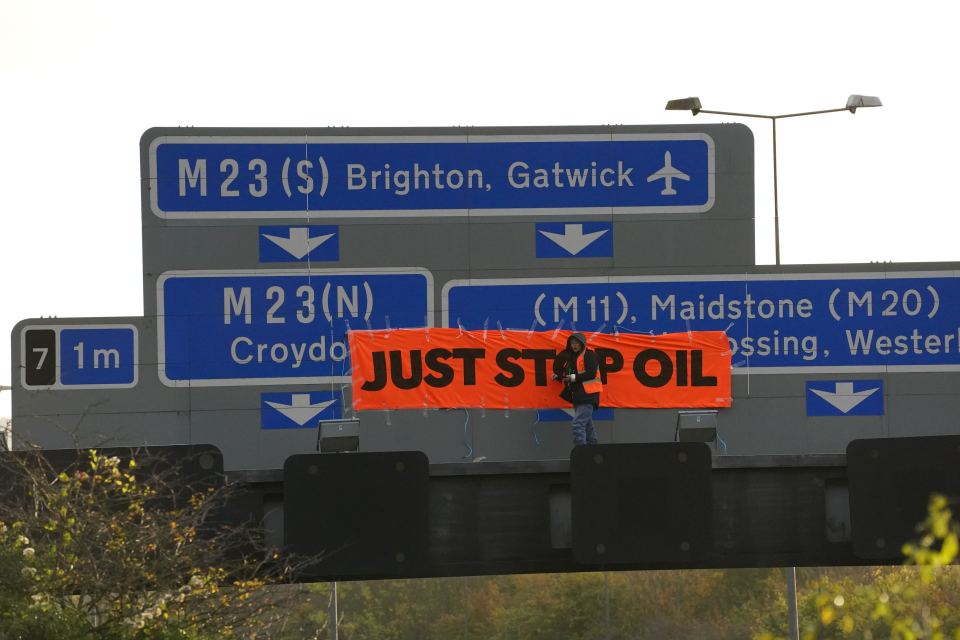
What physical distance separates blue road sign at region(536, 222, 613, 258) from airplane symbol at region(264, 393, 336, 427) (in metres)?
3.00

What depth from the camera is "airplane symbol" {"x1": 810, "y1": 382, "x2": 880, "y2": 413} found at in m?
19.5

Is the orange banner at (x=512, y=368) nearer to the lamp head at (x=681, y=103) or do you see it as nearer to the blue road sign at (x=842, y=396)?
the blue road sign at (x=842, y=396)

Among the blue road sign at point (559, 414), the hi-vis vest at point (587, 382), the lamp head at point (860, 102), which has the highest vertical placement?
the lamp head at point (860, 102)

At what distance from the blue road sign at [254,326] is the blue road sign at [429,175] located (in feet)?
2.67

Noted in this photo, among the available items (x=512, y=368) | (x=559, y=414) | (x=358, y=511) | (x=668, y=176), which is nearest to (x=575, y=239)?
(x=668, y=176)

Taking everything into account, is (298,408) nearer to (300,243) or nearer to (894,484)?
(300,243)

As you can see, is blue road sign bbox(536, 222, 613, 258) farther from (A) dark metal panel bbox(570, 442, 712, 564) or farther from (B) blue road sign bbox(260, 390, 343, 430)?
(A) dark metal panel bbox(570, 442, 712, 564)

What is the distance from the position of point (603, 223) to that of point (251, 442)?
4.67 meters

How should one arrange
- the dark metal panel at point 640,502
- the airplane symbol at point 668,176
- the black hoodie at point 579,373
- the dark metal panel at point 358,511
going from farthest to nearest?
the airplane symbol at point 668,176 → the black hoodie at point 579,373 → the dark metal panel at point 640,502 → the dark metal panel at point 358,511

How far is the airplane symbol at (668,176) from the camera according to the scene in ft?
63.3

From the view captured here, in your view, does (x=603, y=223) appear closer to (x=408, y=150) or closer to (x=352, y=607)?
(x=408, y=150)

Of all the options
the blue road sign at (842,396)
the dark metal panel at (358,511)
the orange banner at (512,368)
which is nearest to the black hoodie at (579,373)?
the orange banner at (512,368)

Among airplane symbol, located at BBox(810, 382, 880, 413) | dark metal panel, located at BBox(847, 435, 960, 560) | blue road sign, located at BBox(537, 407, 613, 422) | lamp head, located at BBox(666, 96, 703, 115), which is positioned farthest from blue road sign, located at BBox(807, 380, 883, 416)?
lamp head, located at BBox(666, 96, 703, 115)

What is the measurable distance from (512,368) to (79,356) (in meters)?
4.80
